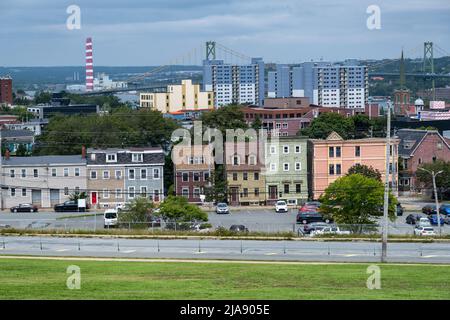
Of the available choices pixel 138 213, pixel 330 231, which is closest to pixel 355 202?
pixel 330 231

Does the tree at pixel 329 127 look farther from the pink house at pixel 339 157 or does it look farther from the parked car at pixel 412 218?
the parked car at pixel 412 218

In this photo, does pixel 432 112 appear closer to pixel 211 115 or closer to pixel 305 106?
pixel 305 106

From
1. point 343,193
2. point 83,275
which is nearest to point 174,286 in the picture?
point 83,275

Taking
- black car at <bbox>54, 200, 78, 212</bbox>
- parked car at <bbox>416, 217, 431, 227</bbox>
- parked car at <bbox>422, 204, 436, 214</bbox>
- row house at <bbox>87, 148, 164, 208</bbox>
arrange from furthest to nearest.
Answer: row house at <bbox>87, 148, 164, 208</bbox> < black car at <bbox>54, 200, 78, 212</bbox> < parked car at <bbox>422, 204, 436, 214</bbox> < parked car at <bbox>416, 217, 431, 227</bbox>

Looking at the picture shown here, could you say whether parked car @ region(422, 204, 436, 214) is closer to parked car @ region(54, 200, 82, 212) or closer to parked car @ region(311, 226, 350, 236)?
parked car @ region(311, 226, 350, 236)

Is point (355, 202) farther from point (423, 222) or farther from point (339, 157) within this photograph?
point (339, 157)

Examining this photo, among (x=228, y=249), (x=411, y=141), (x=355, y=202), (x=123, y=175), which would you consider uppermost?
(x=411, y=141)

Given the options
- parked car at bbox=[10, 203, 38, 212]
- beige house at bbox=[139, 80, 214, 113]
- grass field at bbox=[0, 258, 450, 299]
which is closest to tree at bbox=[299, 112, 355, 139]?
parked car at bbox=[10, 203, 38, 212]
